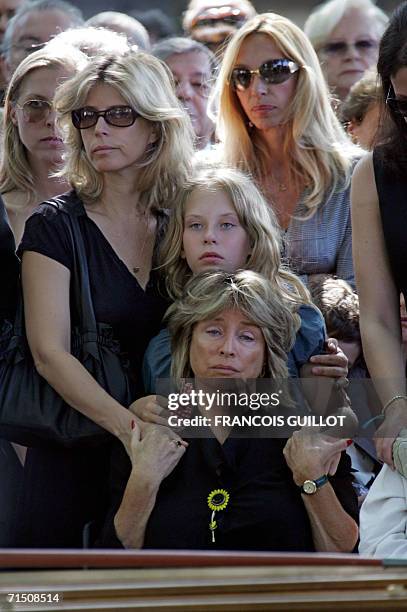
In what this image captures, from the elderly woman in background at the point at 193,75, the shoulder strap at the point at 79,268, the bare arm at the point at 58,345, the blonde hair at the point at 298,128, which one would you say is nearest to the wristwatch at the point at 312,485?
the bare arm at the point at 58,345

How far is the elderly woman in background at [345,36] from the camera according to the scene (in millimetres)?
4746

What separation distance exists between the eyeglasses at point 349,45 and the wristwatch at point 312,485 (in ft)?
7.19

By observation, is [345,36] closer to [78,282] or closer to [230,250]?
[230,250]

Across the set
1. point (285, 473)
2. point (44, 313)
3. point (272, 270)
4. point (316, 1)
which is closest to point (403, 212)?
point (272, 270)

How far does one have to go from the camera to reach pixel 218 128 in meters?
4.12

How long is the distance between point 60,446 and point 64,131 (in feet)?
3.04

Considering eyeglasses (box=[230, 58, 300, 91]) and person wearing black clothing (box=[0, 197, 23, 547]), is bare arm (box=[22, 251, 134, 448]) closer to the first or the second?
person wearing black clothing (box=[0, 197, 23, 547])

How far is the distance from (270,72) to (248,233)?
0.73 metres

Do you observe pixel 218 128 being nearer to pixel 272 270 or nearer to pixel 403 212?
pixel 272 270

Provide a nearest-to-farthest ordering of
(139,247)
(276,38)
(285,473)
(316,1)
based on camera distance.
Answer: (285,473) < (139,247) < (276,38) < (316,1)

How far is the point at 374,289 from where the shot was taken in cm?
323

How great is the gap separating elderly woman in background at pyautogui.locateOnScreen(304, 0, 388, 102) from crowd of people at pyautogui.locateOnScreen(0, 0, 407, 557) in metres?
0.73

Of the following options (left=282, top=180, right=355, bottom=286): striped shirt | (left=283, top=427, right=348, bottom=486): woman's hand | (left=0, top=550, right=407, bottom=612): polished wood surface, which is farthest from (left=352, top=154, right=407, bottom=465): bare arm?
(left=0, top=550, right=407, bottom=612): polished wood surface

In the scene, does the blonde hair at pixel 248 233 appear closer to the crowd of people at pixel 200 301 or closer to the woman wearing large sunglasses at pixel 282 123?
the crowd of people at pixel 200 301
